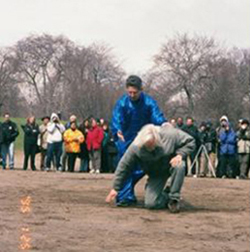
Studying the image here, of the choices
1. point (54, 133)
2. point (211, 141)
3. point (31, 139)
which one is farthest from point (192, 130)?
point (31, 139)

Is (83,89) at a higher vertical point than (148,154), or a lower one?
higher

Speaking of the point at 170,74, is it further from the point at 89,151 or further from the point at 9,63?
the point at 89,151

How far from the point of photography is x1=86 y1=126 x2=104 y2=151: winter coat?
1980 cm

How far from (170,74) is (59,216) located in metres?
50.6

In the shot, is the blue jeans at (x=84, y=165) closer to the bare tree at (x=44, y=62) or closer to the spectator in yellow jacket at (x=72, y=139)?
the spectator in yellow jacket at (x=72, y=139)

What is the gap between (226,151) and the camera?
19.0 meters

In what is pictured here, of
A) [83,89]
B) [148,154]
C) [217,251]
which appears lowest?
[217,251]

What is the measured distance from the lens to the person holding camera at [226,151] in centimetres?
1895

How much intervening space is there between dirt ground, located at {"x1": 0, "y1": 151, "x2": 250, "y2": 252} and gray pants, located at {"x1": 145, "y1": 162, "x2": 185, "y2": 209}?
0.23 metres

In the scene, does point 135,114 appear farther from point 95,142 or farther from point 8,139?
point 8,139

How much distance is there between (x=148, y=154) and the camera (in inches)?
356

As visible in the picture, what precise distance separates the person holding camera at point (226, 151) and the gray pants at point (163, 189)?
370 inches

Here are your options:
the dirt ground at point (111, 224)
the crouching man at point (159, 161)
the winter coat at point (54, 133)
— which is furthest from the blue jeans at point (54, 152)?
the crouching man at point (159, 161)

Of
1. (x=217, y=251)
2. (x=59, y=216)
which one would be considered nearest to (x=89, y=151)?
(x=59, y=216)
